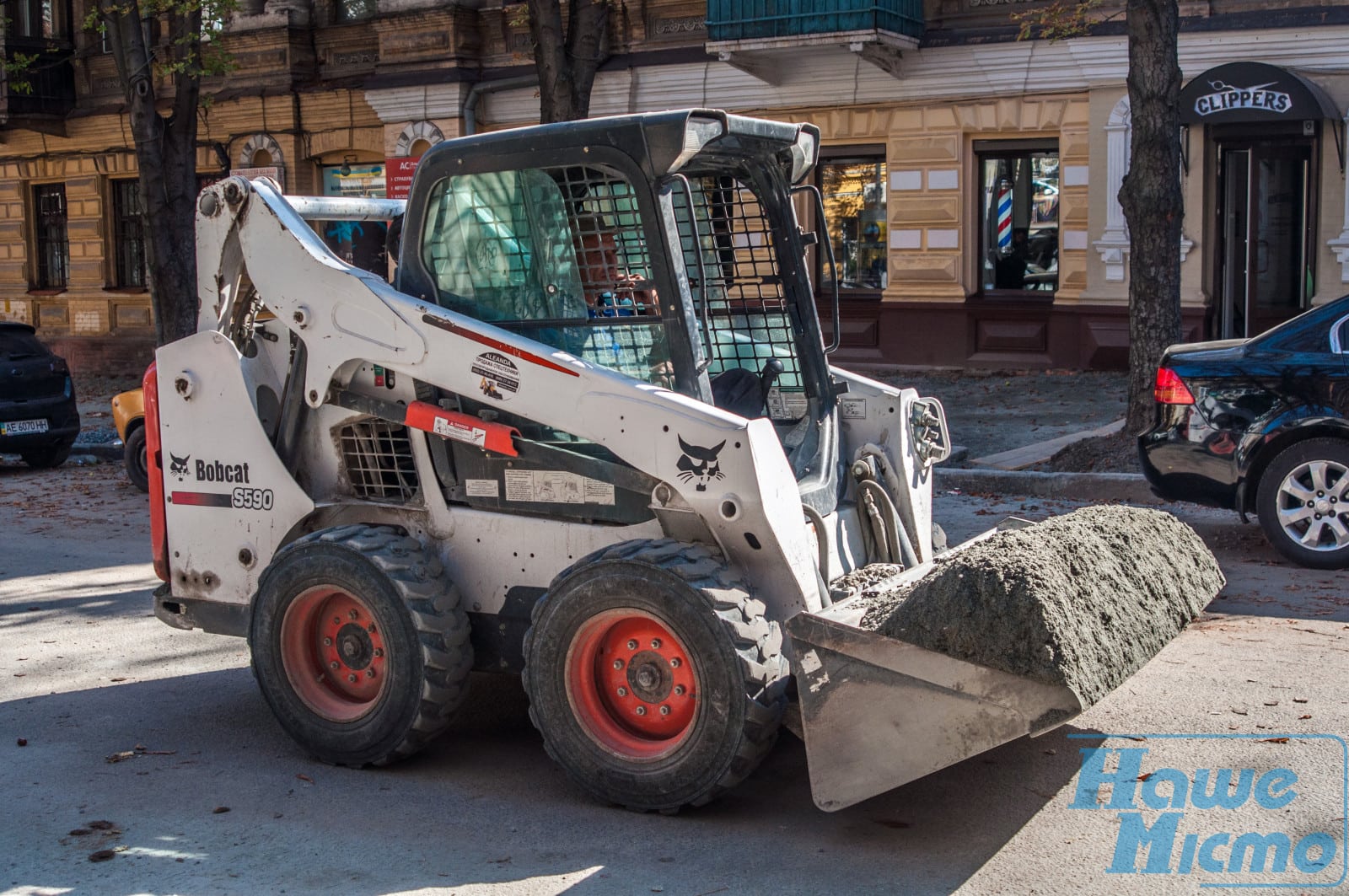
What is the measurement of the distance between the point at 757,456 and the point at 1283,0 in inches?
583

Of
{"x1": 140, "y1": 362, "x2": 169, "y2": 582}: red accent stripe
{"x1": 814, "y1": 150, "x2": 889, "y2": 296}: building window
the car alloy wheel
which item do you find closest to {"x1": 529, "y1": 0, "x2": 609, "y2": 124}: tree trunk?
{"x1": 814, "y1": 150, "x2": 889, "y2": 296}: building window

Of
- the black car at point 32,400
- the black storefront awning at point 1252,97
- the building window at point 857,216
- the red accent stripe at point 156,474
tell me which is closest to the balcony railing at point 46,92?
the black car at point 32,400

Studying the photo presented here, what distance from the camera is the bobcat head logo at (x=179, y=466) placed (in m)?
6.30

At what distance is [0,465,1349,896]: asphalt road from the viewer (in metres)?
4.62

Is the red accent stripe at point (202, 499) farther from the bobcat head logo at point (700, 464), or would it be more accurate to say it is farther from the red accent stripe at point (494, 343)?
the bobcat head logo at point (700, 464)

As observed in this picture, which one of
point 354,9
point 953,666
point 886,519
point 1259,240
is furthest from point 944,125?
point 953,666

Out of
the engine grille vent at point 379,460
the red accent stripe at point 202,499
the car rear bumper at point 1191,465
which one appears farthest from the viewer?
the car rear bumper at point 1191,465

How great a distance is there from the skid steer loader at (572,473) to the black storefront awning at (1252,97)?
12073 mm

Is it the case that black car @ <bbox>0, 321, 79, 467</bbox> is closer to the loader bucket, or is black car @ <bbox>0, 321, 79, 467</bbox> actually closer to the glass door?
the loader bucket

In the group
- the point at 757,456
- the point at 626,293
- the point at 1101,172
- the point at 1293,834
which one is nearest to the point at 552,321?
the point at 626,293

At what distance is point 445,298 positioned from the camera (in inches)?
233

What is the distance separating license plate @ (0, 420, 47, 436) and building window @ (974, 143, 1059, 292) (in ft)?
39.2

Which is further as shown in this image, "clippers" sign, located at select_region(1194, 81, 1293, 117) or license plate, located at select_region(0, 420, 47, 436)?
"clippers" sign, located at select_region(1194, 81, 1293, 117)

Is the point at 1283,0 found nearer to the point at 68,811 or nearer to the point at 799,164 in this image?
the point at 799,164
